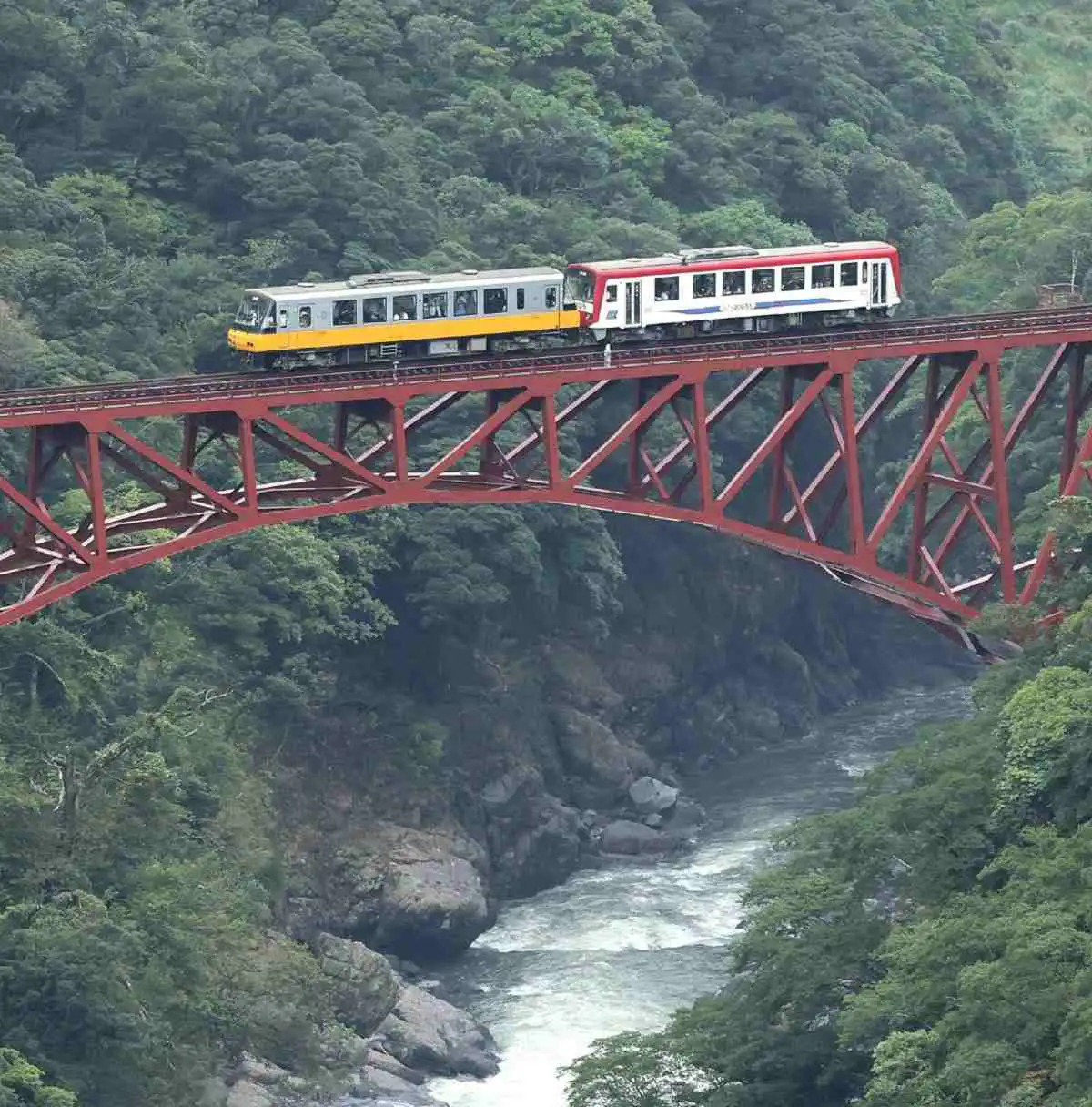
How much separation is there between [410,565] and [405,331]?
2091 cm

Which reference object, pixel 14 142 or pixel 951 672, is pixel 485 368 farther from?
pixel 951 672

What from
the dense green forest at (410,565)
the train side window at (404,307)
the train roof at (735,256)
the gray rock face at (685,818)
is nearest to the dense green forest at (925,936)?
the dense green forest at (410,565)

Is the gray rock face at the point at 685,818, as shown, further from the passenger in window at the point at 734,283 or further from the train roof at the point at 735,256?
the passenger in window at the point at 734,283

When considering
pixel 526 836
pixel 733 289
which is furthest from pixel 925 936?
pixel 526 836

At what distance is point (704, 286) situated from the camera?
75.9 meters

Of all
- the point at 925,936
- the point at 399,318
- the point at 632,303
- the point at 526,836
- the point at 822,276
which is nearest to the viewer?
the point at 925,936

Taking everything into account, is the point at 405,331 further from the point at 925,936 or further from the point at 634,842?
the point at 634,842

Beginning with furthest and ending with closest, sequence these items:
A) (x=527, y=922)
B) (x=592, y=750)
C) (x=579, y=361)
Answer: (x=592, y=750) → (x=527, y=922) → (x=579, y=361)

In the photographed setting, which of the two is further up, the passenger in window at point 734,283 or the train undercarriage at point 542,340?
the passenger in window at point 734,283

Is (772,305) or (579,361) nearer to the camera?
(579,361)

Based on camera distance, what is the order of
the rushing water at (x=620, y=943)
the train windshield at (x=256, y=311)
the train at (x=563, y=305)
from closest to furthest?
the train windshield at (x=256, y=311) → the train at (x=563, y=305) → the rushing water at (x=620, y=943)

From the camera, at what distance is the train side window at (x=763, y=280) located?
7604 cm

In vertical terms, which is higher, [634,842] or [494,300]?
[494,300]

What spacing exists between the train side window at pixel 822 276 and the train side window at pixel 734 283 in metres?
1.63
